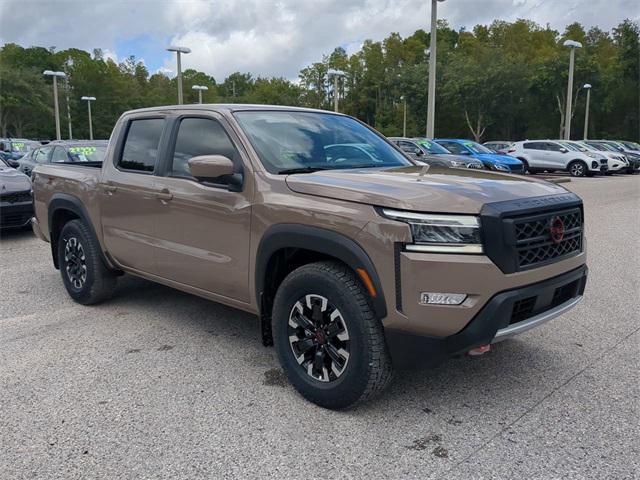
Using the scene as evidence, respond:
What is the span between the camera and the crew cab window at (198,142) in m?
4.09

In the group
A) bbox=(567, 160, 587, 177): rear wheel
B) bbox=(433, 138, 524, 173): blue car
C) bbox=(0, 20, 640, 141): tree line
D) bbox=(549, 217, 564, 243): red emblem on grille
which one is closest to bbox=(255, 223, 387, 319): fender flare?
bbox=(549, 217, 564, 243): red emblem on grille

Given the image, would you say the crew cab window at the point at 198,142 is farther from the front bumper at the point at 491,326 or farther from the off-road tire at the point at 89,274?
the front bumper at the point at 491,326

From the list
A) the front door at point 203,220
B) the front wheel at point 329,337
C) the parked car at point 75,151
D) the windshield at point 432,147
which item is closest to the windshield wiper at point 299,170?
the front door at point 203,220

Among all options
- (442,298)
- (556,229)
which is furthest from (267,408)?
(556,229)

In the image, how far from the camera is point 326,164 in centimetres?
406

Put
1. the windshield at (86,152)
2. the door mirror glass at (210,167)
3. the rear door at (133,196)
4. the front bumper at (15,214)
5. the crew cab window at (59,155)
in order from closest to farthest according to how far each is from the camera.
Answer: the door mirror glass at (210,167)
the rear door at (133,196)
the front bumper at (15,214)
the windshield at (86,152)
the crew cab window at (59,155)

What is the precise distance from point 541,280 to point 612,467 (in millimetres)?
997

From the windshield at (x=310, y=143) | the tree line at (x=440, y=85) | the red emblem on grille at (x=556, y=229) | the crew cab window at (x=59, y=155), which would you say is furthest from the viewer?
the tree line at (x=440, y=85)

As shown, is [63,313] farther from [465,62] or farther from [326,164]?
[465,62]

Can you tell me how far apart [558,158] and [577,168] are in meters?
0.95

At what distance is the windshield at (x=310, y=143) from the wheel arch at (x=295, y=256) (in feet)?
1.71

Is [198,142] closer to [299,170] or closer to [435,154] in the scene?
[299,170]

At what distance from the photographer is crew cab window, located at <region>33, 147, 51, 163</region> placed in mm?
13350

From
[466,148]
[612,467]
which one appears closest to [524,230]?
[612,467]
